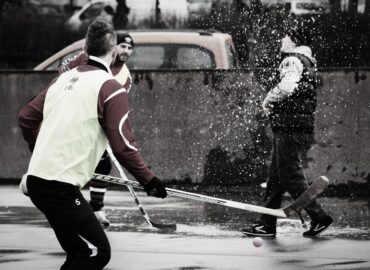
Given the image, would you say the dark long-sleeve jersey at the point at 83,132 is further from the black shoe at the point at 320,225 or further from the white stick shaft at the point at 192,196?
the black shoe at the point at 320,225

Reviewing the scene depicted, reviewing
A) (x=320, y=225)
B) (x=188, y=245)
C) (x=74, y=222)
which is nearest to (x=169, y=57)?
(x=320, y=225)

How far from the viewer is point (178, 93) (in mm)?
12211

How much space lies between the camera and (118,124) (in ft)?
17.8

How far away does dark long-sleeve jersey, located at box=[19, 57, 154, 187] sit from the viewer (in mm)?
5434

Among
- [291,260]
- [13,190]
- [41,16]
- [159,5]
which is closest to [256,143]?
[13,190]

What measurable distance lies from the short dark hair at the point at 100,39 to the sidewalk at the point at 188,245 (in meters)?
2.03

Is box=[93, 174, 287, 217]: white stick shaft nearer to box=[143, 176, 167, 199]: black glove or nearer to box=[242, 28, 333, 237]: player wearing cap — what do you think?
box=[143, 176, 167, 199]: black glove

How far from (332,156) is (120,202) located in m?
2.34

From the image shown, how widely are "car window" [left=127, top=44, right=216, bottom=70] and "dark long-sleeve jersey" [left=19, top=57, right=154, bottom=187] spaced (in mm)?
7858

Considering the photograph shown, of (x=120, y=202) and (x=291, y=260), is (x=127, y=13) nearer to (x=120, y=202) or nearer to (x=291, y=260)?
(x=120, y=202)

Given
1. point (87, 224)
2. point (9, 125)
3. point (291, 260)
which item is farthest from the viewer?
point (9, 125)

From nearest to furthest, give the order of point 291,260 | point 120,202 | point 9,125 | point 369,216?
point 291,260, point 369,216, point 120,202, point 9,125

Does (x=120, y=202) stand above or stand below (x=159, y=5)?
below

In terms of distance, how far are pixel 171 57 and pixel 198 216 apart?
3982 mm
